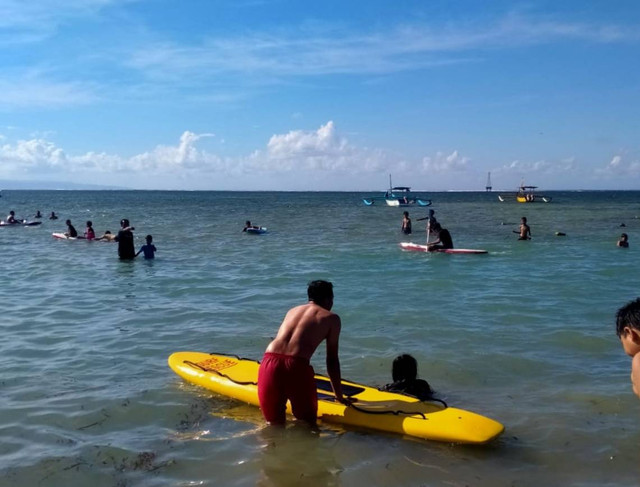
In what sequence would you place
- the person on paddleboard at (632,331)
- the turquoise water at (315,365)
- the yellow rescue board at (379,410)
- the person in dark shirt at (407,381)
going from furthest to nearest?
the person in dark shirt at (407,381) → the yellow rescue board at (379,410) → the turquoise water at (315,365) → the person on paddleboard at (632,331)

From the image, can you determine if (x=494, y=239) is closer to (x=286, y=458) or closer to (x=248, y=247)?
(x=248, y=247)

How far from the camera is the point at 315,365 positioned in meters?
8.66

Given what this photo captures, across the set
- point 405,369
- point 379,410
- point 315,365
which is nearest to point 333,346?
point 379,410

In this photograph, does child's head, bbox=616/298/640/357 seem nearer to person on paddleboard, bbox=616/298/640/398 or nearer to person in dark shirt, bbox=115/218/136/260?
person on paddleboard, bbox=616/298/640/398

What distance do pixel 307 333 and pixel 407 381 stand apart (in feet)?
6.07

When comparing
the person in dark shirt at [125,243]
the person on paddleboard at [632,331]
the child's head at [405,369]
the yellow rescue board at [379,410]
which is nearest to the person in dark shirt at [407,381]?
the child's head at [405,369]

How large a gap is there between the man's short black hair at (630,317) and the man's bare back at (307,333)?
273cm

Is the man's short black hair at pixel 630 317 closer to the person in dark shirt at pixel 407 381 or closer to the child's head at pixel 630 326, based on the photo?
the child's head at pixel 630 326

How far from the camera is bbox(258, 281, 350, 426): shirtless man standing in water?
18.7 feet

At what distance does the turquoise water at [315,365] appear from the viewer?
5.42 meters

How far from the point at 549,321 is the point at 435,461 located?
6516 mm

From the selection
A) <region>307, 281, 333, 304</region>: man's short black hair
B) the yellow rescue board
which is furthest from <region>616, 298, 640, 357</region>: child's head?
<region>307, 281, 333, 304</region>: man's short black hair

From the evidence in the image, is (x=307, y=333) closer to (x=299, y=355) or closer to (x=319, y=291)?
(x=299, y=355)

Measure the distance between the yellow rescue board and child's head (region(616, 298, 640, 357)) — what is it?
2.60 meters
